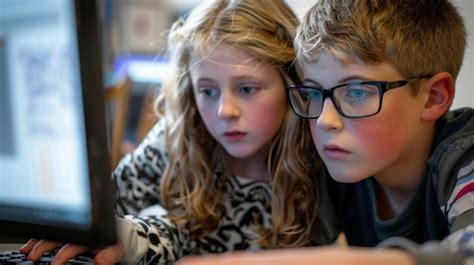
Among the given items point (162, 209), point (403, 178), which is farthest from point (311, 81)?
point (162, 209)

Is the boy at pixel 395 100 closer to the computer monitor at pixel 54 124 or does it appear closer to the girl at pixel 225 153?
the girl at pixel 225 153

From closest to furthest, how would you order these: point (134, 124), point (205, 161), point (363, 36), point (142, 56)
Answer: point (363, 36) < point (205, 161) < point (134, 124) < point (142, 56)

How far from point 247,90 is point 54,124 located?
49cm

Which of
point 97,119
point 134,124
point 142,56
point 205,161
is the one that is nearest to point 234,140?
point 205,161

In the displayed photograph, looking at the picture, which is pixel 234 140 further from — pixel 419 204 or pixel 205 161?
pixel 419 204

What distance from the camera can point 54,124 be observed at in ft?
1.79

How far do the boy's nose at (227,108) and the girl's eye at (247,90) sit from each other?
3 centimetres

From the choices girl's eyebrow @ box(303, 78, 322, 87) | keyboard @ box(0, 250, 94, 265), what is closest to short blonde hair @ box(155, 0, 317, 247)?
girl's eyebrow @ box(303, 78, 322, 87)

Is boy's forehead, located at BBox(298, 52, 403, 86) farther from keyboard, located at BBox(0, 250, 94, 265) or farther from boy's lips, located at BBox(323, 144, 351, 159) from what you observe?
keyboard, located at BBox(0, 250, 94, 265)

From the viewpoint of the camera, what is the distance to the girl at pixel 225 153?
984 millimetres

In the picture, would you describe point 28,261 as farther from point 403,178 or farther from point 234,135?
point 403,178

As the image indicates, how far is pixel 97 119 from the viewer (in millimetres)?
527

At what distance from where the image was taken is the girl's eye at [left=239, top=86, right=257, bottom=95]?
3.24ft

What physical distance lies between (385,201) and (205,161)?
0.35 m
